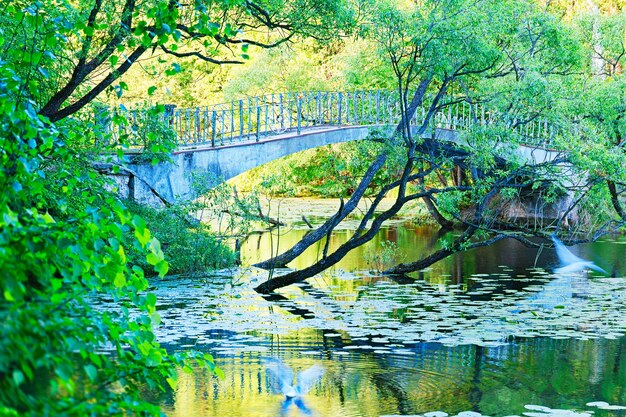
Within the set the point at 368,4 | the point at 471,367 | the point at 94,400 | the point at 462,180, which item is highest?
the point at 368,4

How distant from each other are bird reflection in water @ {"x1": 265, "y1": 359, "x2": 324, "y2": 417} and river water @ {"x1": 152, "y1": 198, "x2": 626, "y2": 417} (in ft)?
0.13

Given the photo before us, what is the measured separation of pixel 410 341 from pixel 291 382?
2051mm

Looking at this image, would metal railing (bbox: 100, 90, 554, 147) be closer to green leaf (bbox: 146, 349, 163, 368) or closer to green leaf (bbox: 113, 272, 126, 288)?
green leaf (bbox: 146, 349, 163, 368)

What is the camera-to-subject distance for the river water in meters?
7.76

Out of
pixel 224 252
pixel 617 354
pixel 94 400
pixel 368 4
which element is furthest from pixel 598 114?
pixel 94 400

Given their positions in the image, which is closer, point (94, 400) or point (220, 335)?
point (94, 400)

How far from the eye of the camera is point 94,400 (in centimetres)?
342

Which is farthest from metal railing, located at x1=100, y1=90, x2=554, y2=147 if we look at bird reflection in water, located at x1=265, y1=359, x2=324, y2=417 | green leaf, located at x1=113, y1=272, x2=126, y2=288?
green leaf, located at x1=113, y1=272, x2=126, y2=288

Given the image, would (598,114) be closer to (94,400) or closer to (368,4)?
(368,4)

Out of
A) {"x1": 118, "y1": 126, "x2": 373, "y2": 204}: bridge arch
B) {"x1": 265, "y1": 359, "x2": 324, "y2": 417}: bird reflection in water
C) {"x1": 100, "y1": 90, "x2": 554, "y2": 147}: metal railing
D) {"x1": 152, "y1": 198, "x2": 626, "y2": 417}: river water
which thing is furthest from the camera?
{"x1": 100, "y1": 90, "x2": 554, "y2": 147}: metal railing

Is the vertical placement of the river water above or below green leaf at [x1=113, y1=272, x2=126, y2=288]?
below

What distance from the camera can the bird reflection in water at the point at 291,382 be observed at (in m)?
7.59

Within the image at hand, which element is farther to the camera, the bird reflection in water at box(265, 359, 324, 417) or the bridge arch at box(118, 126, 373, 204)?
the bridge arch at box(118, 126, 373, 204)

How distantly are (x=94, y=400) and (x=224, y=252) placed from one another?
1176cm
